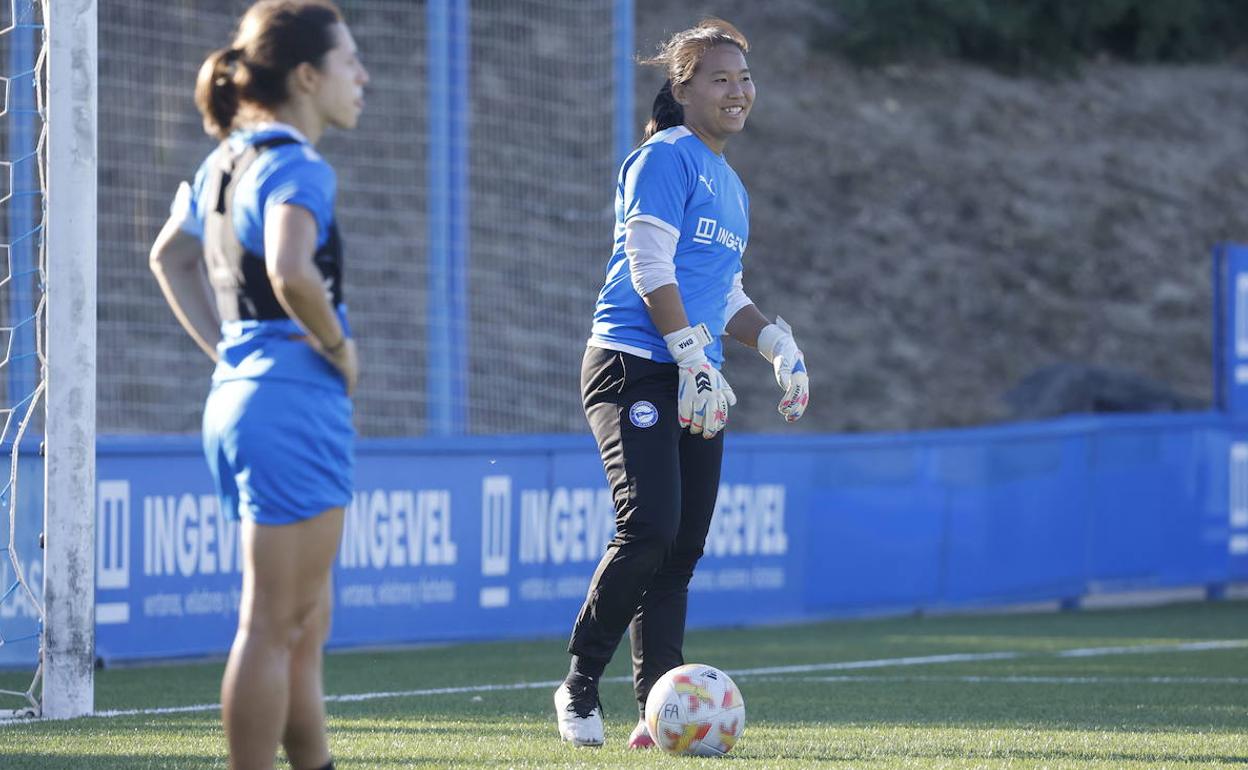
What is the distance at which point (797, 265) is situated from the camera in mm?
23766

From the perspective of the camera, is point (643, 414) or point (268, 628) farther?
point (643, 414)

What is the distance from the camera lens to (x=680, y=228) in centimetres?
560

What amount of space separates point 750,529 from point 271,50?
25.9ft

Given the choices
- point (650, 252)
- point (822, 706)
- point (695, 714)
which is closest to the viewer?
point (695, 714)

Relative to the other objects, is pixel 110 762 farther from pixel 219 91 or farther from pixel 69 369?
pixel 219 91

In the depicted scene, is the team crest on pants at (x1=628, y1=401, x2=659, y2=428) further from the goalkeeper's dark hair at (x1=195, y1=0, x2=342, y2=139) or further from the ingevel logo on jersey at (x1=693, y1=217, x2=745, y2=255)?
the goalkeeper's dark hair at (x1=195, y1=0, x2=342, y2=139)

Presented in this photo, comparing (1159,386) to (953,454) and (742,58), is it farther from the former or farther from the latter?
(742,58)

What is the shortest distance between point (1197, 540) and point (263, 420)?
1087cm

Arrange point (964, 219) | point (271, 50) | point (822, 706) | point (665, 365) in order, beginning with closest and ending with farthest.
→ point (271, 50) → point (665, 365) → point (822, 706) → point (964, 219)

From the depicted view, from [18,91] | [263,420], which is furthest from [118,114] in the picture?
[263,420]

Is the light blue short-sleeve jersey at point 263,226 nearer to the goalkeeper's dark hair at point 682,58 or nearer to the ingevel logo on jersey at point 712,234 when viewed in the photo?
the ingevel logo on jersey at point 712,234

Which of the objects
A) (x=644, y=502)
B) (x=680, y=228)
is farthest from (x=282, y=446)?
(x=680, y=228)

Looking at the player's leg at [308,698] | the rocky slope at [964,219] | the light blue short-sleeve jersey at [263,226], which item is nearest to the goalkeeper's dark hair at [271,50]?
the light blue short-sleeve jersey at [263,226]

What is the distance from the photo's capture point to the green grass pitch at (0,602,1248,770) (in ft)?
18.0
